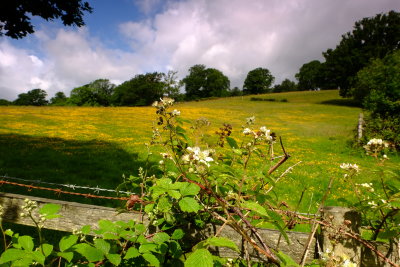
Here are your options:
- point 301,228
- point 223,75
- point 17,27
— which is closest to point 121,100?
point 223,75

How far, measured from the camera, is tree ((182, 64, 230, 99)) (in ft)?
324

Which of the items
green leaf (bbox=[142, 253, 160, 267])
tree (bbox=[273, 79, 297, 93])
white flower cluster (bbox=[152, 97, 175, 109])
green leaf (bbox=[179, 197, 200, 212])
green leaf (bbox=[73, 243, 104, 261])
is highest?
tree (bbox=[273, 79, 297, 93])

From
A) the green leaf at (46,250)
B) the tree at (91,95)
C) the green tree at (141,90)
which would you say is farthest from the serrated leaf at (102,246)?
the tree at (91,95)

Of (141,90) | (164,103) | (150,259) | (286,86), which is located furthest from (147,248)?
(286,86)

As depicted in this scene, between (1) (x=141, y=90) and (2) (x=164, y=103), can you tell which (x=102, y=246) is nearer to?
(2) (x=164, y=103)

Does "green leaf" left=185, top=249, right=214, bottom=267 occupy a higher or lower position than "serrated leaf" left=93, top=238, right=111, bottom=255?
higher

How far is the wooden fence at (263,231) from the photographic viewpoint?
1.79 metres

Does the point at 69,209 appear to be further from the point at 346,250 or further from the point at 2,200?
the point at 346,250

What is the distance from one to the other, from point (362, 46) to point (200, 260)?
65595 millimetres

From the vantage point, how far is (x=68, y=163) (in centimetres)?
899

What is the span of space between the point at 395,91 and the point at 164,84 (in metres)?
64.2

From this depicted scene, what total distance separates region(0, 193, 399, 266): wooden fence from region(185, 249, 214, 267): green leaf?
1.86ft

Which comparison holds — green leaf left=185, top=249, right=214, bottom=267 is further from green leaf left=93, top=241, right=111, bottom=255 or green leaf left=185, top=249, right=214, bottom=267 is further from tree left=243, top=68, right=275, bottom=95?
tree left=243, top=68, right=275, bottom=95

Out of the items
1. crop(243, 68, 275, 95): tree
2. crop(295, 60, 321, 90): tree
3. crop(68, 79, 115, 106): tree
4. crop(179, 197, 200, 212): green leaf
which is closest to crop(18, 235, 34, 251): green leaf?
crop(179, 197, 200, 212): green leaf
